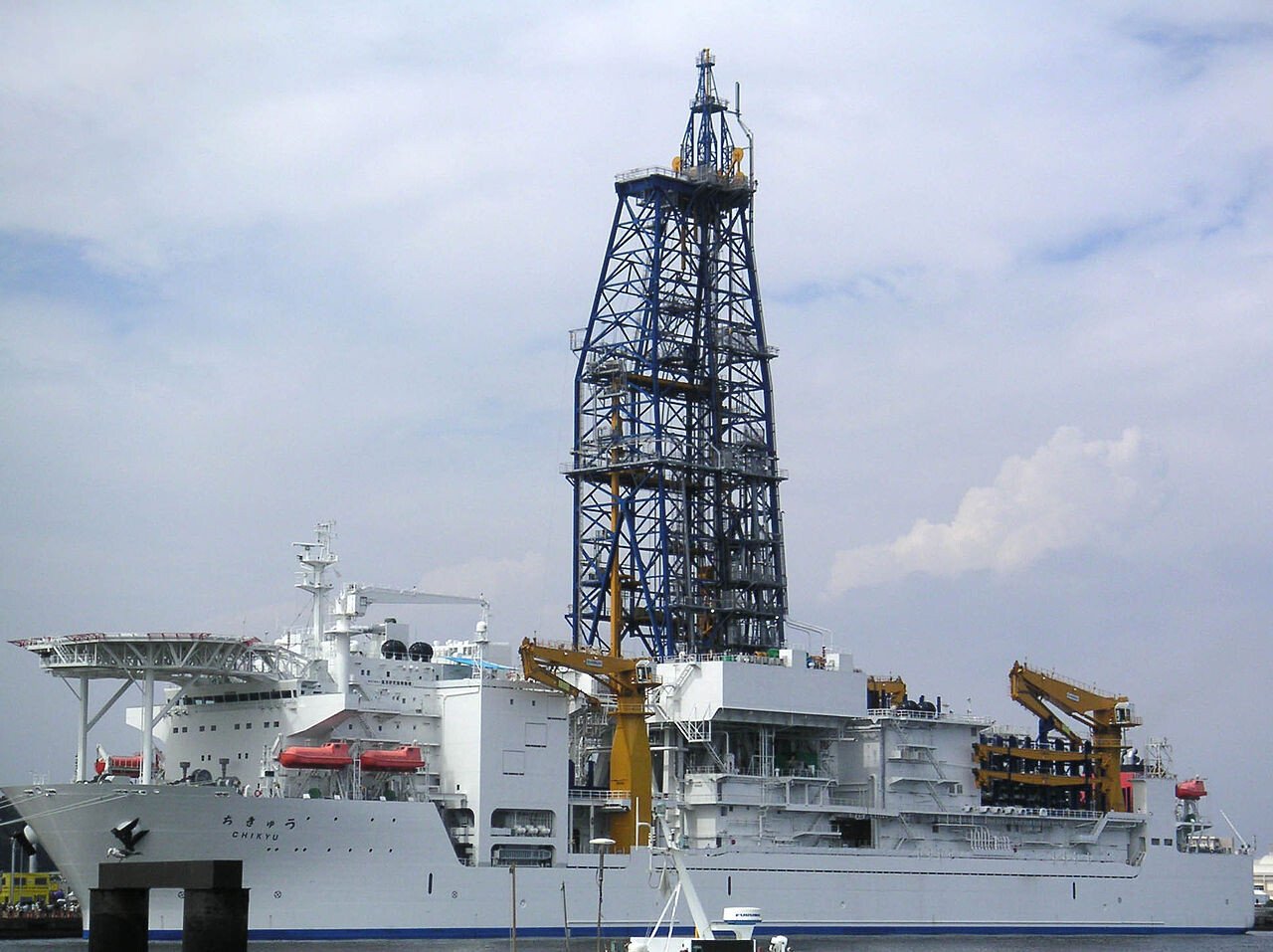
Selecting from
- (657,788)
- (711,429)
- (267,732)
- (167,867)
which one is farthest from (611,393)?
(167,867)

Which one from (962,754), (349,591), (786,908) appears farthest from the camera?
(962,754)

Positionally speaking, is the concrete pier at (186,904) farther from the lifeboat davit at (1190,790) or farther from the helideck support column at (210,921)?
the lifeboat davit at (1190,790)

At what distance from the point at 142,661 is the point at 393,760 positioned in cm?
734

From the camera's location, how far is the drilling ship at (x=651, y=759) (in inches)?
2057

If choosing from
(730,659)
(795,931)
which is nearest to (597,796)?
(730,659)

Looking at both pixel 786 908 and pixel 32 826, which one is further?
pixel 786 908

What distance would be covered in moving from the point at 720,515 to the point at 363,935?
22.4 metres

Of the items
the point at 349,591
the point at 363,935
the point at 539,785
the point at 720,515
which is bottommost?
the point at 363,935

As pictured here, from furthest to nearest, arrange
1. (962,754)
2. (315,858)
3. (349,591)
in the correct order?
(962,754) → (349,591) → (315,858)

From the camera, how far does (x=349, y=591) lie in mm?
55938

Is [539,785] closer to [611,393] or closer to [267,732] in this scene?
[267,732]

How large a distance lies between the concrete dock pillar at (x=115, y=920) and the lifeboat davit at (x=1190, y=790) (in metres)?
49.9

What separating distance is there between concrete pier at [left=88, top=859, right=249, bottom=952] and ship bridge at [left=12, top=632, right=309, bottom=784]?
1794cm

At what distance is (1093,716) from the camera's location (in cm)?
7075
